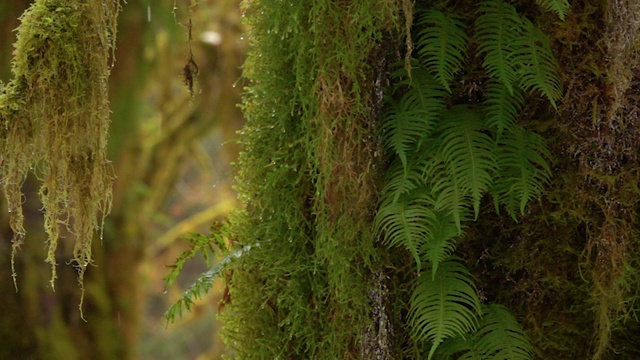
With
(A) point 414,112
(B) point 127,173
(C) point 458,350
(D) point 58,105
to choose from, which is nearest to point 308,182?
(A) point 414,112

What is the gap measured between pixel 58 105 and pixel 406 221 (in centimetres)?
90

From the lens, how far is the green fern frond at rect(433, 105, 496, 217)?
1.74 meters

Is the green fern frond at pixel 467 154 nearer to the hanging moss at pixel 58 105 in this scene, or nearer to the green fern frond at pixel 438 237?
the green fern frond at pixel 438 237

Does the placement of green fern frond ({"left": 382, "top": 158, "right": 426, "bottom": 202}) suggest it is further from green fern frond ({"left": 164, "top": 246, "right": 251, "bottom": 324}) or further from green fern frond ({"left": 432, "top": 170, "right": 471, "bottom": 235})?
green fern frond ({"left": 164, "top": 246, "right": 251, "bottom": 324})

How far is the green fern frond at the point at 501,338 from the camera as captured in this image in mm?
1788

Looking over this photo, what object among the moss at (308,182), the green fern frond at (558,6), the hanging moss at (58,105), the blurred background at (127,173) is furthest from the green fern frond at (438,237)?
the blurred background at (127,173)

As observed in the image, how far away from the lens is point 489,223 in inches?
74.7

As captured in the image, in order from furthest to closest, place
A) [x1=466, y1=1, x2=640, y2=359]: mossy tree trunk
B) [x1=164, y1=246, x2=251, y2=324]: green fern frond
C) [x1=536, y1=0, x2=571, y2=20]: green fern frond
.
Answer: [x1=164, y1=246, x2=251, y2=324]: green fern frond → [x1=466, y1=1, x2=640, y2=359]: mossy tree trunk → [x1=536, y1=0, x2=571, y2=20]: green fern frond

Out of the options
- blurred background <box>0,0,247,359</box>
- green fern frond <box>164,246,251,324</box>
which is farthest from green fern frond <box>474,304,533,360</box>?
blurred background <box>0,0,247,359</box>

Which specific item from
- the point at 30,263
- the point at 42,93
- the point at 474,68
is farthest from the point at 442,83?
the point at 30,263

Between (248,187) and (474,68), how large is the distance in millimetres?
650

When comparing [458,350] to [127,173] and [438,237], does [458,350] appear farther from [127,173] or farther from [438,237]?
[127,173]

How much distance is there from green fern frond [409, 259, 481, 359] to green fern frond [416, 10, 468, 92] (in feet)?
1.40

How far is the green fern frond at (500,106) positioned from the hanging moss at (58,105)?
940 mm
